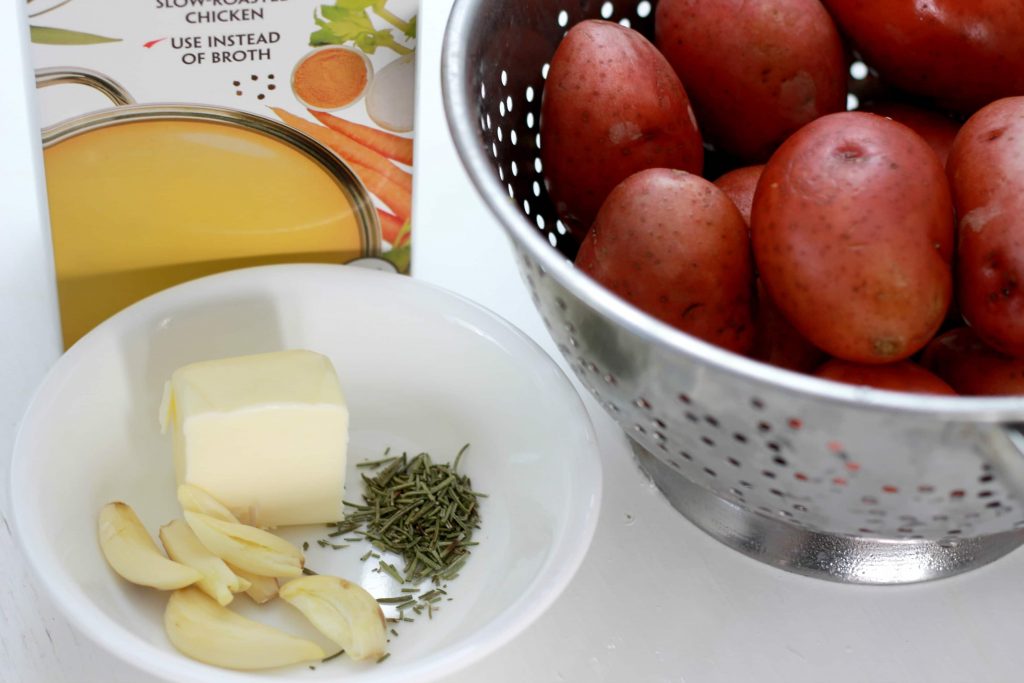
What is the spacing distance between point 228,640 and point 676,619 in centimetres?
24

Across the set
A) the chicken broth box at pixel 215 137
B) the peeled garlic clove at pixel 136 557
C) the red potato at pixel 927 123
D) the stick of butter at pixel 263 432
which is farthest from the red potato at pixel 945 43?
the peeled garlic clove at pixel 136 557

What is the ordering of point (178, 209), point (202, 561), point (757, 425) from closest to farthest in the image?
point (757, 425)
point (202, 561)
point (178, 209)

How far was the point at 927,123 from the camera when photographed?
0.73 metres

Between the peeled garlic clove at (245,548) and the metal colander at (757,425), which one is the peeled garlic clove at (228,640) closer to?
the peeled garlic clove at (245,548)

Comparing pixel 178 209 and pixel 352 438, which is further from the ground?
pixel 178 209

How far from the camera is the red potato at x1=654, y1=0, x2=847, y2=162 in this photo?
0.69m

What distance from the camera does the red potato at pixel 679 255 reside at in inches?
23.8

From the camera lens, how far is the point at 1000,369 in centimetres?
61

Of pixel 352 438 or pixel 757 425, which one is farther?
pixel 352 438

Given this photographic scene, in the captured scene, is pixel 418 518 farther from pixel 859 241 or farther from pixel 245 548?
pixel 859 241

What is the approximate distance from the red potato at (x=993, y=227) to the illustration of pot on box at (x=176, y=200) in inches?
13.9

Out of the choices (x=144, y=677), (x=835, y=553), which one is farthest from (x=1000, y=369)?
(x=144, y=677)

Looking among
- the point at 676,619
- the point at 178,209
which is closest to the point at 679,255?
the point at 676,619

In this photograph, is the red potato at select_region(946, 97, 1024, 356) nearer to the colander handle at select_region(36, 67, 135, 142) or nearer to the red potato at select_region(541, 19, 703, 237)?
the red potato at select_region(541, 19, 703, 237)
